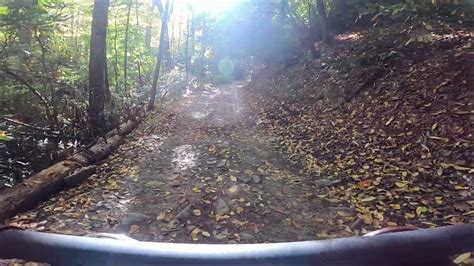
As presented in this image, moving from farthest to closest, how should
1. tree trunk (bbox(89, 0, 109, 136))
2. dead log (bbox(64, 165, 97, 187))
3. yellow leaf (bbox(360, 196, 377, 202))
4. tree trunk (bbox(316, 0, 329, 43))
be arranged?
tree trunk (bbox(316, 0, 329, 43)) < tree trunk (bbox(89, 0, 109, 136)) < dead log (bbox(64, 165, 97, 187)) < yellow leaf (bbox(360, 196, 377, 202))

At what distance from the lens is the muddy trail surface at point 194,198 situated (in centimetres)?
386

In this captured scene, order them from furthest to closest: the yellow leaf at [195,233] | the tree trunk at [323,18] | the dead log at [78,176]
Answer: the tree trunk at [323,18], the dead log at [78,176], the yellow leaf at [195,233]

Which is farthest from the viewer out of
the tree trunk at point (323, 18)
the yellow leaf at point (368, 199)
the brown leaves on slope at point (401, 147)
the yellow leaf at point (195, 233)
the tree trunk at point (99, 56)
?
the tree trunk at point (323, 18)

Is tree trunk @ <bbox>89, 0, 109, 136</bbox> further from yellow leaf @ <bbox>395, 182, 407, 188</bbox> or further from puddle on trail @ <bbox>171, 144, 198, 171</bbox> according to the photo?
yellow leaf @ <bbox>395, 182, 407, 188</bbox>

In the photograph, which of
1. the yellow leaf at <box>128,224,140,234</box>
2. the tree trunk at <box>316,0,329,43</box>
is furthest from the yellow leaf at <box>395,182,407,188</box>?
the tree trunk at <box>316,0,329,43</box>

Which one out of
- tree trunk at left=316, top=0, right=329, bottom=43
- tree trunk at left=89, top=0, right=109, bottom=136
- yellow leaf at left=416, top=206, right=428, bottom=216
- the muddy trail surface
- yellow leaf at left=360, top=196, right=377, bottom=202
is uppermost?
tree trunk at left=316, top=0, right=329, bottom=43

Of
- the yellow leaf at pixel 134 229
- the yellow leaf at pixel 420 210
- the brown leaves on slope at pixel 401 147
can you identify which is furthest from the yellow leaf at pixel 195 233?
the yellow leaf at pixel 420 210

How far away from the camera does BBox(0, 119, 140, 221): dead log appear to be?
422cm

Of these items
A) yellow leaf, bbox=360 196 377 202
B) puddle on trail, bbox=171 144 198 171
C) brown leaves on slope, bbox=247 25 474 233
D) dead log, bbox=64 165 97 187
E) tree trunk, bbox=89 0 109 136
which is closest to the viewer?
brown leaves on slope, bbox=247 25 474 233

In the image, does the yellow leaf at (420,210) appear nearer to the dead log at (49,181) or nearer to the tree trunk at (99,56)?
the dead log at (49,181)

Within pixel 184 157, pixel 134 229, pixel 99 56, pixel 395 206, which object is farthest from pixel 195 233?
pixel 99 56

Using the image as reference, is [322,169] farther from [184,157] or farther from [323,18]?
[323,18]

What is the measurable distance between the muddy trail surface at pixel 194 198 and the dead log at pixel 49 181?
0.13 meters

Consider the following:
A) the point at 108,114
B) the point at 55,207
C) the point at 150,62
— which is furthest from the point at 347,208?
the point at 150,62
